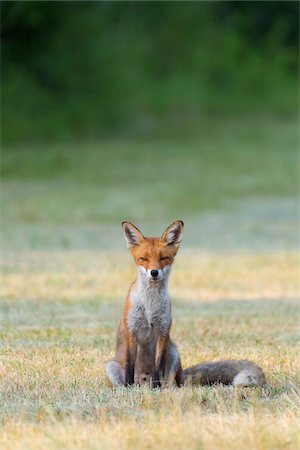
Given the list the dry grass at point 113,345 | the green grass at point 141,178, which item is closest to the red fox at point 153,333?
the dry grass at point 113,345

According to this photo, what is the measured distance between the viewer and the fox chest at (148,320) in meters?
8.95

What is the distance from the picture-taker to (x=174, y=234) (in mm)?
8969

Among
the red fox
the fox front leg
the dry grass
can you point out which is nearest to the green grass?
the dry grass

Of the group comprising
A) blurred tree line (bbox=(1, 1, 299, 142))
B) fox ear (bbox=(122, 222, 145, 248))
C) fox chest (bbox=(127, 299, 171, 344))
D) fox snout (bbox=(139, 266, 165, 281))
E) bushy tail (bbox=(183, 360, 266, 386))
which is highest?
blurred tree line (bbox=(1, 1, 299, 142))

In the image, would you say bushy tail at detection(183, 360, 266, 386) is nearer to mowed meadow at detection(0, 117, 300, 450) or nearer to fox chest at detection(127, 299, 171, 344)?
mowed meadow at detection(0, 117, 300, 450)

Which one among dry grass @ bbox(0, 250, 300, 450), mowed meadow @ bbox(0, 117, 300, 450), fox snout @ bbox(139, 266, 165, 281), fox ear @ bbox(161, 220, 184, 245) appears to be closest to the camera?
dry grass @ bbox(0, 250, 300, 450)

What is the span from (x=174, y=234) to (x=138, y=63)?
42679 mm

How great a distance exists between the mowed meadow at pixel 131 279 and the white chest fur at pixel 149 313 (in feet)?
1.67

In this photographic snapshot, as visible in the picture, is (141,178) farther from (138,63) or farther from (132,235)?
(132,235)

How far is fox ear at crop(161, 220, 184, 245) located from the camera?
8.93m

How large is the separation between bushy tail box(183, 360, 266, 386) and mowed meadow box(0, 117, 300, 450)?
0.15m

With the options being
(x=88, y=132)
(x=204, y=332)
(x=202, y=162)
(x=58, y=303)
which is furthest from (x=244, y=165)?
(x=204, y=332)

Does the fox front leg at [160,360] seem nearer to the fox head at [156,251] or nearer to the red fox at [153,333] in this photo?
the red fox at [153,333]

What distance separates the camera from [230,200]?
3094cm
